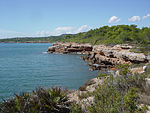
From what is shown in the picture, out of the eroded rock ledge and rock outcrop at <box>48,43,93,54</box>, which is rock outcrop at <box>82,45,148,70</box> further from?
rock outcrop at <box>48,43,93,54</box>

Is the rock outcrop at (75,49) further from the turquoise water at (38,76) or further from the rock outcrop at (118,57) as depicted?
the turquoise water at (38,76)

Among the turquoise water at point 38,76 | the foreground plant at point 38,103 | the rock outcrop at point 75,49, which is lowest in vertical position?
the turquoise water at point 38,76

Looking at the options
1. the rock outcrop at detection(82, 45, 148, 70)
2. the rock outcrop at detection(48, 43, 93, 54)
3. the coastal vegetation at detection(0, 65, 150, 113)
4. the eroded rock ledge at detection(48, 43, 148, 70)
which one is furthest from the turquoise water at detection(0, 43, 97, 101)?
the rock outcrop at detection(48, 43, 93, 54)

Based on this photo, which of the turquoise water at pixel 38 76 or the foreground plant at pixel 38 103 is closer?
the foreground plant at pixel 38 103

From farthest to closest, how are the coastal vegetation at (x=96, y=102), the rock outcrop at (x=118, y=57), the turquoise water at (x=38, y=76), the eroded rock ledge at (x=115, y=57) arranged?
1. the eroded rock ledge at (x=115, y=57)
2. the rock outcrop at (x=118, y=57)
3. the turquoise water at (x=38, y=76)
4. the coastal vegetation at (x=96, y=102)

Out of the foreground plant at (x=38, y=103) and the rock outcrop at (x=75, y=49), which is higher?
the foreground plant at (x=38, y=103)

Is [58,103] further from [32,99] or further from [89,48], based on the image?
[89,48]

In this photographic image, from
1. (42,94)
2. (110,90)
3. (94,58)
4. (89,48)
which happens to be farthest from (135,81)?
(89,48)

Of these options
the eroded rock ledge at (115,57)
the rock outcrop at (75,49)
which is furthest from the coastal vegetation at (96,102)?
the rock outcrop at (75,49)

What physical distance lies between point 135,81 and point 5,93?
39.3 feet

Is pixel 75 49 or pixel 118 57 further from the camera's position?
pixel 75 49

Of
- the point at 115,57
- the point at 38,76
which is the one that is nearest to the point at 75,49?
the point at 115,57

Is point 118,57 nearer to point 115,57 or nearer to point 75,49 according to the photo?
point 115,57

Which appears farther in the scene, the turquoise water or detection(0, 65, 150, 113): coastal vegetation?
the turquoise water
